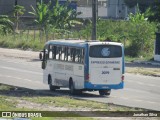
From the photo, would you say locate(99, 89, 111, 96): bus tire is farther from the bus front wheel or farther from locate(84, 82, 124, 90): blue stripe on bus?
locate(84, 82, 124, 90): blue stripe on bus

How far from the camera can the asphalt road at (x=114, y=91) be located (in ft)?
106

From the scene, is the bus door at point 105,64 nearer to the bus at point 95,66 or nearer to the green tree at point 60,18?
the bus at point 95,66

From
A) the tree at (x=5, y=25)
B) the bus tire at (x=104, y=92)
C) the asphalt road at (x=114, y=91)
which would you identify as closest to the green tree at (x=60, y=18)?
the tree at (x=5, y=25)

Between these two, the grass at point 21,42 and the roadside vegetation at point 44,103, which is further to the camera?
the grass at point 21,42

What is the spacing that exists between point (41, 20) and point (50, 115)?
4863cm

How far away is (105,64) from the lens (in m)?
34.5

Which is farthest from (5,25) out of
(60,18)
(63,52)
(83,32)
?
(63,52)

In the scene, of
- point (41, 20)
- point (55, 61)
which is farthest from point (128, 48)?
point (55, 61)

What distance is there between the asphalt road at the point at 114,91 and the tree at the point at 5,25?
63.9ft

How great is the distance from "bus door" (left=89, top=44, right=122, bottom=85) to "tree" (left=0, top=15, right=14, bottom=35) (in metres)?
40.2

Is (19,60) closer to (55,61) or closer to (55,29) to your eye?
(55,29)

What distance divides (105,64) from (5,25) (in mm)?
42213

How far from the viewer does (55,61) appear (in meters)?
37.0

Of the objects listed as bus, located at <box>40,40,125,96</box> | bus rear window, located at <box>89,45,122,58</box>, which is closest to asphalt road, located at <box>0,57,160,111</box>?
bus, located at <box>40,40,125,96</box>
